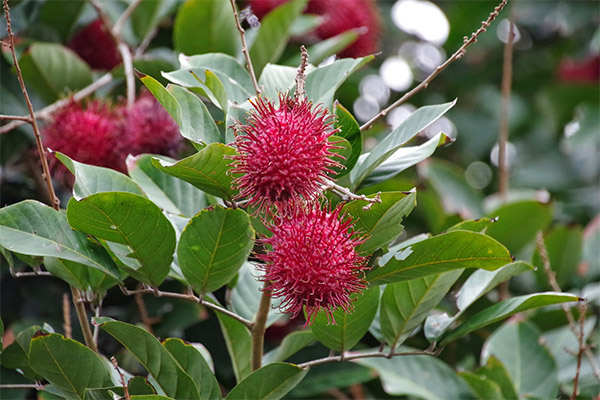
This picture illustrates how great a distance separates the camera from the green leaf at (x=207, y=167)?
2.65ft

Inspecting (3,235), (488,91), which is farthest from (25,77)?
(488,91)

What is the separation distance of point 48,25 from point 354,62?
95 centimetres

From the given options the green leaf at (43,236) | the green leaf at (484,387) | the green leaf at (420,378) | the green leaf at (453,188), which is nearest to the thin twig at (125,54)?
the green leaf at (43,236)

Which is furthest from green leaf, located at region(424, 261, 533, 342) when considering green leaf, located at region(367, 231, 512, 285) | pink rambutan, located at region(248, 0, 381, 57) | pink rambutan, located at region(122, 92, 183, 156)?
pink rambutan, located at region(248, 0, 381, 57)

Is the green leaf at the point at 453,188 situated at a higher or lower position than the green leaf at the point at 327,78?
lower

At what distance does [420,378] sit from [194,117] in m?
0.71

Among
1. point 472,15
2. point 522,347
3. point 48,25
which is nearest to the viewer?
point 522,347

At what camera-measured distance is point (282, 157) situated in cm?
83

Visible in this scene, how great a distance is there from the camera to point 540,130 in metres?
3.00

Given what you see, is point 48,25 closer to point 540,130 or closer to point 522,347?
point 522,347

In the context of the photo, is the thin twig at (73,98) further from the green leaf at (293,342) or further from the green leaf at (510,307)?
the green leaf at (510,307)

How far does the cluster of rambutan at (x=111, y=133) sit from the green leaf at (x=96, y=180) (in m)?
0.29

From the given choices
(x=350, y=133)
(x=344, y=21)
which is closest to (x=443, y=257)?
(x=350, y=133)

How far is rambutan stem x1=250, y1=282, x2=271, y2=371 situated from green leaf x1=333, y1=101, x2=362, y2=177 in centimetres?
19
